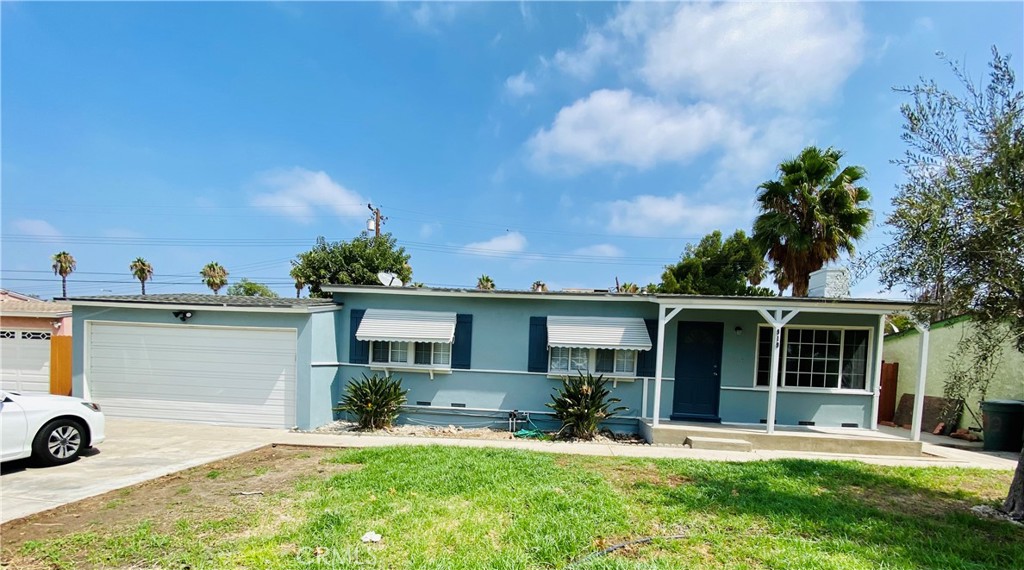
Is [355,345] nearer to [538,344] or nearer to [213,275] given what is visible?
[538,344]

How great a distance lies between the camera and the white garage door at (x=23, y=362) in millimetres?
11188

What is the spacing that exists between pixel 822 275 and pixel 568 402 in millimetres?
6736

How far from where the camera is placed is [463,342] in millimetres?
10031

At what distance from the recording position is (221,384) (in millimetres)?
9453

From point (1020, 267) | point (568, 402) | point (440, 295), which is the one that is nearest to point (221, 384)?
point (440, 295)

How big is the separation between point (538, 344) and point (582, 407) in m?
1.76

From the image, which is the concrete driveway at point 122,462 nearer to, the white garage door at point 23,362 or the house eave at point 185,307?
the house eave at point 185,307

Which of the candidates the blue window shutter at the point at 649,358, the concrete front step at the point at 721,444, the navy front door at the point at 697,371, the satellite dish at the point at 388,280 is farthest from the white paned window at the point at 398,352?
the concrete front step at the point at 721,444

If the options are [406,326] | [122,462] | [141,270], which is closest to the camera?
[122,462]

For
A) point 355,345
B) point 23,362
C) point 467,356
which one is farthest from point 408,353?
point 23,362

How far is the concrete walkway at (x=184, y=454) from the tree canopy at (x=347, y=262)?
445 inches

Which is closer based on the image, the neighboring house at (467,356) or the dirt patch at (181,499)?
the dirt patch at (181,499)

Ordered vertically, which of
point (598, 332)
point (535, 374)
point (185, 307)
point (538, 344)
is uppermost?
point (185, 307)

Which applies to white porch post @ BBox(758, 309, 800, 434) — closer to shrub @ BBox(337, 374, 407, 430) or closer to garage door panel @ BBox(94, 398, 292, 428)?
shrub @ BBox(337, 374, 407, 430)
